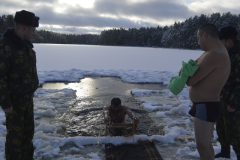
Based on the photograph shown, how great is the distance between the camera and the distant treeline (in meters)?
44.5

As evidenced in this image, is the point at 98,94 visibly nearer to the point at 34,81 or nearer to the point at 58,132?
the point at 58,132

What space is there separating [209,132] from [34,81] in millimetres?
2194

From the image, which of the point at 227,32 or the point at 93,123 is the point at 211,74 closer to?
the point at 227,32

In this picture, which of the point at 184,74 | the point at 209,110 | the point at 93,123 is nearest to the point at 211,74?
the point at 184,74

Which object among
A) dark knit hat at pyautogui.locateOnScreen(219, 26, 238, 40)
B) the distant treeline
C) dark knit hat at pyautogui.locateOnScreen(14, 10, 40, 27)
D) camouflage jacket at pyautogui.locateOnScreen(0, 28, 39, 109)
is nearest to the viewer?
Result: camouflage jacket at pyautogui.locateOnScreen(0, 28, 39, 109)

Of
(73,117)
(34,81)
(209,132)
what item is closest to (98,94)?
(73,117)

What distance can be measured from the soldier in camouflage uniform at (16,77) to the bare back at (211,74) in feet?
6.35

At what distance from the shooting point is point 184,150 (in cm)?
322

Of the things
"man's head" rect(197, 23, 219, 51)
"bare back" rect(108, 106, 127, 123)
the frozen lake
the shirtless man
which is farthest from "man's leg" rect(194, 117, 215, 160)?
"bare back" rect(108, 106, 127, 123)

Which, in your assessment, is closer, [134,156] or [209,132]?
[209,132]

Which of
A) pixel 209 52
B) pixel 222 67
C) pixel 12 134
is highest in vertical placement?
pixel 209 52

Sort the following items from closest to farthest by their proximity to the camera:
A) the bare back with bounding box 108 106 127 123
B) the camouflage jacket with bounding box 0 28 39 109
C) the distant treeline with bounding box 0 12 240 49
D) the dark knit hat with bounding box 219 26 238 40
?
the camouflage jacket with bounding box 0 28 39 109, the dark knit hat with bounding box 219 26 238 40, the bare back with bounding box 108 106 127 123, the distant treeline with bounding box 0 12 240 49

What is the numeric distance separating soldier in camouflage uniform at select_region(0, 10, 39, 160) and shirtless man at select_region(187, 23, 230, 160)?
1.93 m

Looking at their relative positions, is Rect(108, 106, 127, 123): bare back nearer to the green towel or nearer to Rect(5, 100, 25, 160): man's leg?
Rect(5, 100, 25, 160): man's leg
